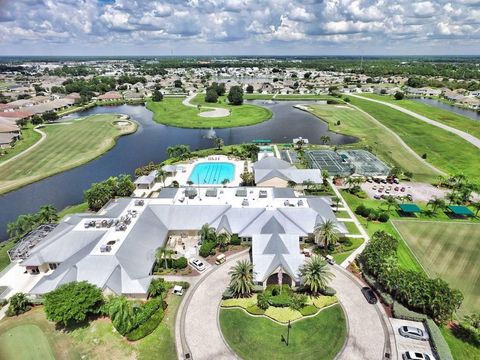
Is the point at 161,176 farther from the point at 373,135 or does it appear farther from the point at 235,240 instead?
the point at 373,135

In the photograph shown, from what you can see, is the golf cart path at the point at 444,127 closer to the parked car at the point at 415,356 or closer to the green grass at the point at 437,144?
the green grass at the point at 437,144

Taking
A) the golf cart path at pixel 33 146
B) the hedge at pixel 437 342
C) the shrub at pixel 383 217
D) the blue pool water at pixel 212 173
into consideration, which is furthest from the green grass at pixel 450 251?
the golf cart path at pixel 33 146

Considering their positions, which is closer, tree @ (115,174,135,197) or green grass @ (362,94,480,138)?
tree @ (115,174,135,197)

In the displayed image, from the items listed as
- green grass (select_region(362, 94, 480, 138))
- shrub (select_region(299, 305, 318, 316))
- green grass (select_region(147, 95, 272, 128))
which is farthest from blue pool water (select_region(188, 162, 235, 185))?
green grass (select_region(362, 94, 480, 138))

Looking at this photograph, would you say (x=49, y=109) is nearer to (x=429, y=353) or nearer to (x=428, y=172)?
(x=428, y=172)

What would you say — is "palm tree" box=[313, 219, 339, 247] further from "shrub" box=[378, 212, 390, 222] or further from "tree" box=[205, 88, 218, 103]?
"tree" box=[205, 88, 218, 103]

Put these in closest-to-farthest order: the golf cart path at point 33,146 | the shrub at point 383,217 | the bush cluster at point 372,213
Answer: the shrub at point 383,217
the bush cluster at point 372,213
the golf cart path at point 33,146
